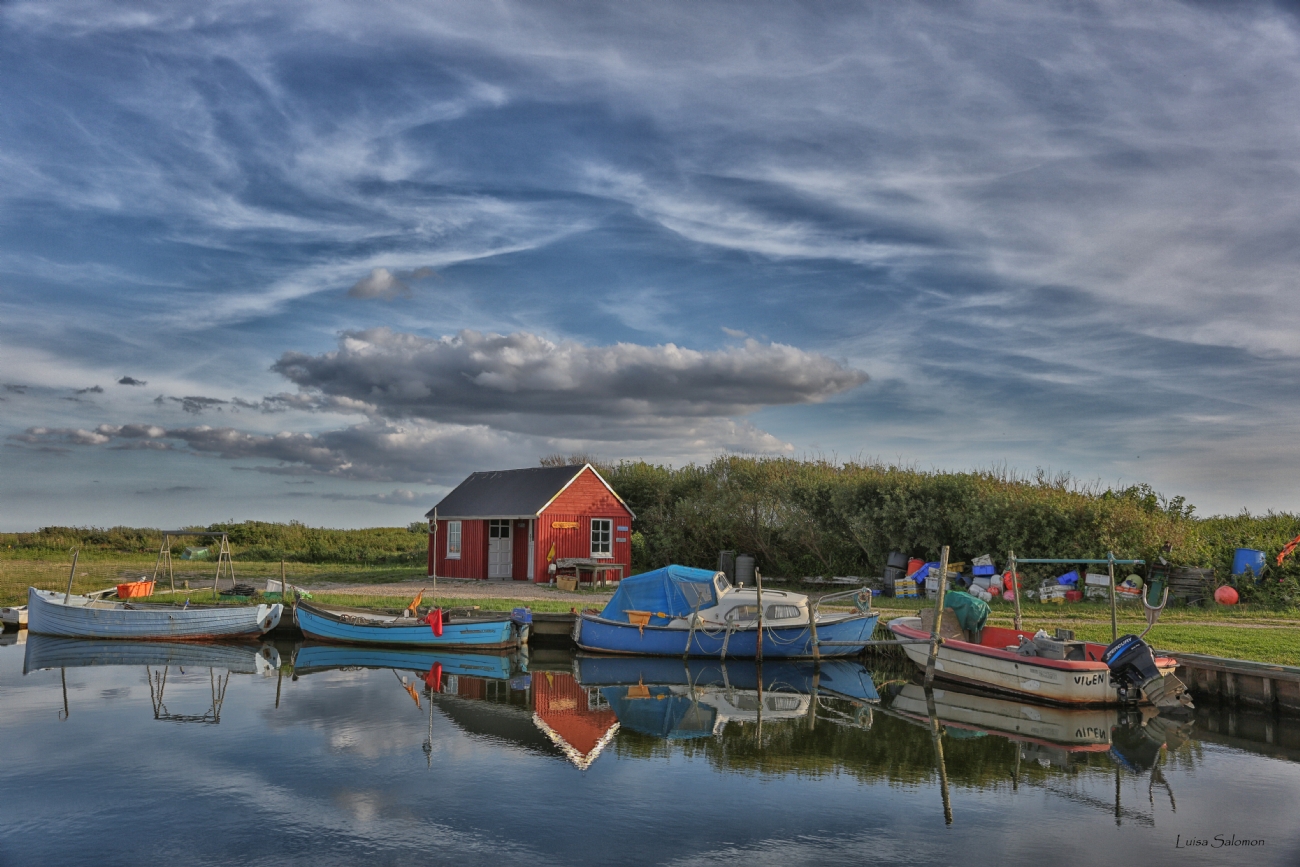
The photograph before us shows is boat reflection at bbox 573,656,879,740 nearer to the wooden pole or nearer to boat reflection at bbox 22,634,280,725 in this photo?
the wooden pole

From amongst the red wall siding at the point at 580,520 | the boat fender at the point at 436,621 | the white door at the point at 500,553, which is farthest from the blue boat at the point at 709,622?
the white door at the point at 500,553

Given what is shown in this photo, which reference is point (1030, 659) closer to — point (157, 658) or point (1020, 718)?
point (1020, 718)

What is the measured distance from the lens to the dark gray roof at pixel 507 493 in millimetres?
31494

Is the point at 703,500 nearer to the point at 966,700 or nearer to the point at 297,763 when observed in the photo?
the point at 966,700

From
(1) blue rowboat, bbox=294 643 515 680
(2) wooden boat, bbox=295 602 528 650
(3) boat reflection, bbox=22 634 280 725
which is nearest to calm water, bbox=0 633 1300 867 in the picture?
(3) boat reflection, bbox=22 634 280 725

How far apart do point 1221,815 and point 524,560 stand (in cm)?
2475

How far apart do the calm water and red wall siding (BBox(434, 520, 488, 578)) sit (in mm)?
14394

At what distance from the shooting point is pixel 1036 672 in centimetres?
1525

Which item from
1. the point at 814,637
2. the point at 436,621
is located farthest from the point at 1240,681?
the point at 436,621

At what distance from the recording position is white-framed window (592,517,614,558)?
3198 centimetres

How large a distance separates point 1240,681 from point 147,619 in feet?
76.4

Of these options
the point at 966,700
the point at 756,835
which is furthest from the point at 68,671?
the point at 966,700

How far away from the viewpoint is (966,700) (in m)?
16.1

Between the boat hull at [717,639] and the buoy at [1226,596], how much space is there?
9.82 meters
